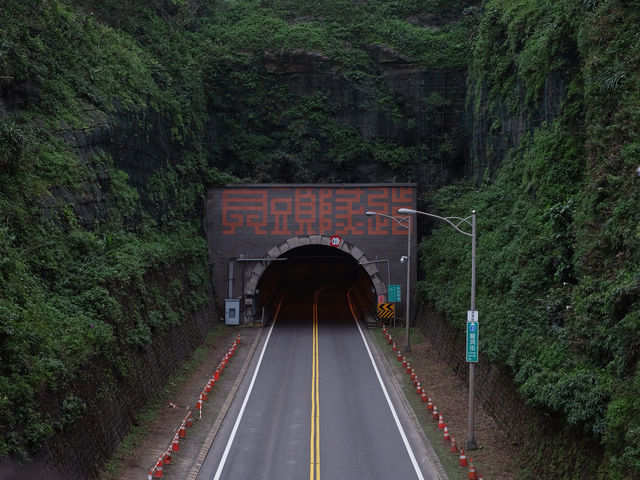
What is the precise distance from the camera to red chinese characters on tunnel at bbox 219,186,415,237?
37656 mm

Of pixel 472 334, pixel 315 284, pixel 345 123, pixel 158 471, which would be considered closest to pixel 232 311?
pixel 345 123

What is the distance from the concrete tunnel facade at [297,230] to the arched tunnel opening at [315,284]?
4.95 ft

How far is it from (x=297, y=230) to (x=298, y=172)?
23.6ft

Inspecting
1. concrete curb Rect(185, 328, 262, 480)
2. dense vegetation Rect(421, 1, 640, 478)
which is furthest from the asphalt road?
dense vegetation Rect(421, 1, 640, 478)

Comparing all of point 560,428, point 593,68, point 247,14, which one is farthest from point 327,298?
point 560,428

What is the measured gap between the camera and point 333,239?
1481 inches

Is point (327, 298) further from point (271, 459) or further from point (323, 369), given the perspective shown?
point (271, 459)

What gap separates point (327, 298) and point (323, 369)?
22546 millimetres

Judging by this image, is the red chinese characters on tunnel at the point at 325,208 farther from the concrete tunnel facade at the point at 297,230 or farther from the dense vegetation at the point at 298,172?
the dense vegetation at the point at 298,172

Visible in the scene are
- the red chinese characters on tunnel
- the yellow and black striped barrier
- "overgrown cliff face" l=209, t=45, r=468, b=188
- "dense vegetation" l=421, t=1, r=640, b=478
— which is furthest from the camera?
"overgrown cliff face" l=209, t=45, r=468, b=188

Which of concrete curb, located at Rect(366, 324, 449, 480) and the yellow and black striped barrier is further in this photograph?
the yellow and black striped barrier

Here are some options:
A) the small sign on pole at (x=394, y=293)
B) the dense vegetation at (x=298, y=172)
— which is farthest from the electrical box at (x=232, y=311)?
the small sign on pole at (x=394, y=293)

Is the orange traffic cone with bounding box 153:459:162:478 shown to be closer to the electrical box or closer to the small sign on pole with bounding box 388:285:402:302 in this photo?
the electrical box

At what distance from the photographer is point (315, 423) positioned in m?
20.7
